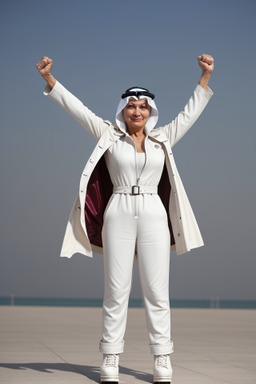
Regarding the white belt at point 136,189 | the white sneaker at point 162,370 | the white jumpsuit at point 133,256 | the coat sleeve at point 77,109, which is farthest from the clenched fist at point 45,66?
the white sneaker at point 162,370

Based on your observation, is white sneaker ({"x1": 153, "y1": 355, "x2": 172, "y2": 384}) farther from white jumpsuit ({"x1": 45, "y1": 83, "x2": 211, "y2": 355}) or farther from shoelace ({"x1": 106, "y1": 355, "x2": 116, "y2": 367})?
shoelace ({"x1": 106, "y1": 355, "x2": 116, "y2": 367})

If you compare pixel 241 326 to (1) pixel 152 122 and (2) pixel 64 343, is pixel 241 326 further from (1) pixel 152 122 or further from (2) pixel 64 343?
(1) pixel 152 122

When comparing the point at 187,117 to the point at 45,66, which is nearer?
the point at 45,66

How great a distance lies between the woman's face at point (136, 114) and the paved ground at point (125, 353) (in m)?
1.75

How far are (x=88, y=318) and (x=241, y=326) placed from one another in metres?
2.65

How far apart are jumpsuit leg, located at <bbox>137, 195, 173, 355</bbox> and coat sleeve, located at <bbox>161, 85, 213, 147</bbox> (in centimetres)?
63

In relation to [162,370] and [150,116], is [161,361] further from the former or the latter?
[150,116]

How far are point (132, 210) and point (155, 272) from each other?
45 centimetres

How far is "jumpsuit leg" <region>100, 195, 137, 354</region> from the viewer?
4.80m

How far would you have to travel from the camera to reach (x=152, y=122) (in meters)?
5.19

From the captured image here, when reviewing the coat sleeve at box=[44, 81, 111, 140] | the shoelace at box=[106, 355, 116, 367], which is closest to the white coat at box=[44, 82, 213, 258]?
the coat sleeve at box=[44, 81, 111, 140]

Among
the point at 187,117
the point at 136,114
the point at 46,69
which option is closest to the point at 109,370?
the point at 136,114

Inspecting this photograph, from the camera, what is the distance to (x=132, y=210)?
16.0 ft

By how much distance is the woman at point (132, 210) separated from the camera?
4.82 meters
